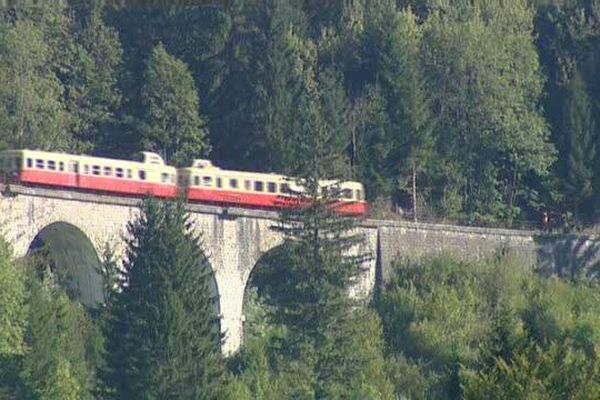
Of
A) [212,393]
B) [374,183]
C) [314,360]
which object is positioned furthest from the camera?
[374,183]

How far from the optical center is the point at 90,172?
8719 cm

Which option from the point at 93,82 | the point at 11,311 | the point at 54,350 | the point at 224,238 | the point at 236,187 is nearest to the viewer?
the point at 54,350

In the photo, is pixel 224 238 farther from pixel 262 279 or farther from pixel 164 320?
pixel 164 320

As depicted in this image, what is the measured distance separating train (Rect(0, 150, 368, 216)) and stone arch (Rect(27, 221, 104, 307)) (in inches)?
50.7

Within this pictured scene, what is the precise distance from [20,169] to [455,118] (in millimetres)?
17368

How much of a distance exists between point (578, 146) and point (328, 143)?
9.79m

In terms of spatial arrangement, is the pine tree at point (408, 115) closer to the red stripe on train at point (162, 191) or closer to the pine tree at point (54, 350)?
the red stripe on train at point (162, 191)

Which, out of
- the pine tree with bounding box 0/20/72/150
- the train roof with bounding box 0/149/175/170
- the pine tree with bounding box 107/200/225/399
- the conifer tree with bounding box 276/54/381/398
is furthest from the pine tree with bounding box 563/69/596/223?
the pine tree with bounding box 107/200/225/399

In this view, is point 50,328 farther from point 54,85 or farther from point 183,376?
point 54,85

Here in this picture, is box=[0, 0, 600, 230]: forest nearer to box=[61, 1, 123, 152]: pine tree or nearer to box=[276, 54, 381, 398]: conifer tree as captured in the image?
box=[61, 1, 123, 152]: pine tree

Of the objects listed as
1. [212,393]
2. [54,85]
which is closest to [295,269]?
[212,393]

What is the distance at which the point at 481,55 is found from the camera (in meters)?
97.9

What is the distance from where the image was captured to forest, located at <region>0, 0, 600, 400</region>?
80500 millimetres

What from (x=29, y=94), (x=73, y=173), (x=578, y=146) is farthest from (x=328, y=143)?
(x=29, y=94)
